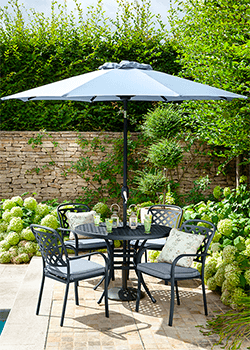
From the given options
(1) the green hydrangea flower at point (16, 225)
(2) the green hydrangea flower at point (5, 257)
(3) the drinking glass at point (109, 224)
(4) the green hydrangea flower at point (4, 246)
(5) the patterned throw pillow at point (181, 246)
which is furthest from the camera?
(1) the green hydrangea flower at point (16, 225)

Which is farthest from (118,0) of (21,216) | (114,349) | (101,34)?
(114,349)

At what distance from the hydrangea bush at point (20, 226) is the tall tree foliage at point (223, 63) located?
3005mm

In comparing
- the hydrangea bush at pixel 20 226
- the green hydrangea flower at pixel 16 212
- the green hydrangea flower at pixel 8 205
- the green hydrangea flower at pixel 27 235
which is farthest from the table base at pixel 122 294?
the green hydrangea flower at pixel 8 205

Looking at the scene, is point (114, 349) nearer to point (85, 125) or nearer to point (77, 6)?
point (85, 125)

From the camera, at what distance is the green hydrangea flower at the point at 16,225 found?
20.9 feet

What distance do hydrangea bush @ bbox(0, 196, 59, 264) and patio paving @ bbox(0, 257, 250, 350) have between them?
1.19m

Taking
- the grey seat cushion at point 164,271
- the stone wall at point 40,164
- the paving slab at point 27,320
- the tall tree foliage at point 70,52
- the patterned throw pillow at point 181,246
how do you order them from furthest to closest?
the tall tree foliage at point 70,52
the stone wall at point 40,164
the patterned throw pillow at point 181,246
the grey seat cushion at point 164,271
the paving slab at point 27,320

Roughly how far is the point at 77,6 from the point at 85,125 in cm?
255

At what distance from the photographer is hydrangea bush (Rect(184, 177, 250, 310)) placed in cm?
432

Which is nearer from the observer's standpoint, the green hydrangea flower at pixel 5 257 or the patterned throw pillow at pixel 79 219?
the patterned throw pillow at pixel 79 219

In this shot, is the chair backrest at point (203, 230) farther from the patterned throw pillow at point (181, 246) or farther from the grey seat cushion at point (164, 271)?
the grey seat cushion at point (164, 271)

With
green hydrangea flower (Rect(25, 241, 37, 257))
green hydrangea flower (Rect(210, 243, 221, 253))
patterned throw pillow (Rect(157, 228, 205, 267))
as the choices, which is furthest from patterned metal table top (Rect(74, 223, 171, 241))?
green hydrangea flower (Rect(25, 241, 37, 257))

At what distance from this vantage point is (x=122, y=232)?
174 inches

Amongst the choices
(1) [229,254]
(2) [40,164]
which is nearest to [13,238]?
(2) [40,164]
